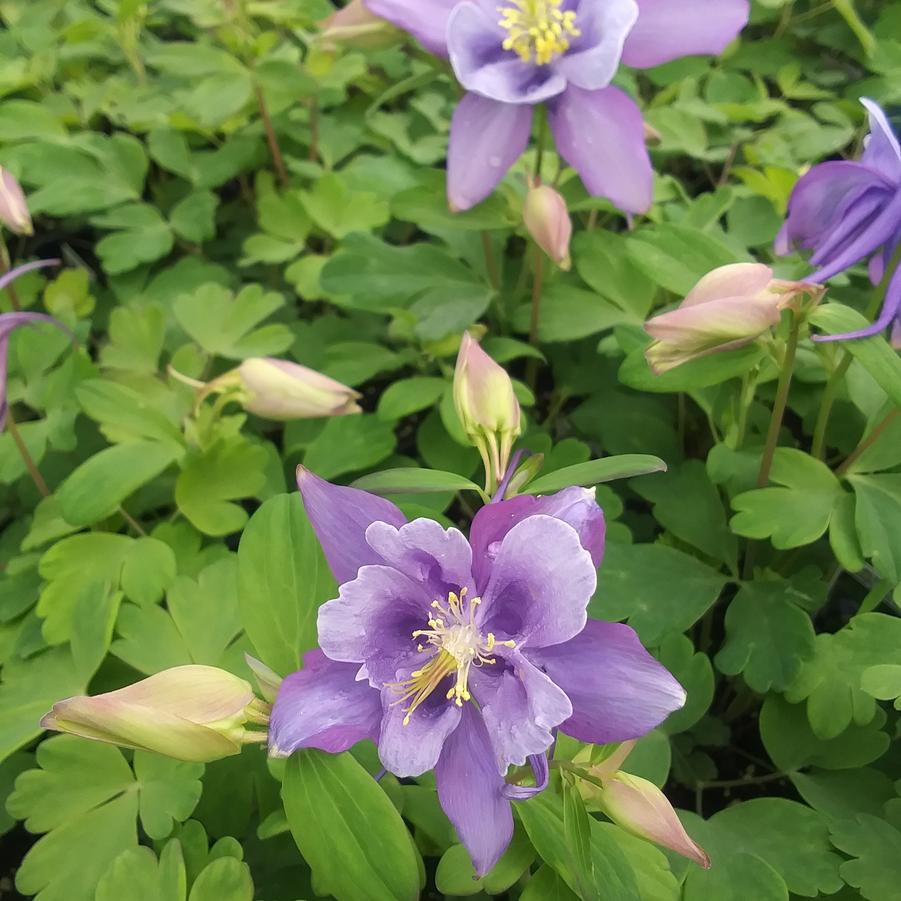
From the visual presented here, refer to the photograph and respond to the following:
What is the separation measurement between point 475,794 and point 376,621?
0.14 meters

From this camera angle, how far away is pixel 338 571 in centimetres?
58

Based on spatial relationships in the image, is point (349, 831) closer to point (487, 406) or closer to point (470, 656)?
point (470, 656)

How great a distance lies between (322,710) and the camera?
1.75 feet

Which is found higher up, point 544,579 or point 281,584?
point 544,579

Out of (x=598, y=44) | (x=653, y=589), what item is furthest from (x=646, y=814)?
(x=598, y=44)

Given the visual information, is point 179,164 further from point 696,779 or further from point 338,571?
point 696,779

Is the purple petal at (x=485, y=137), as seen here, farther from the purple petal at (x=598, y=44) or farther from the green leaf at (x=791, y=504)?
the green leaf at (x=791, y=504)

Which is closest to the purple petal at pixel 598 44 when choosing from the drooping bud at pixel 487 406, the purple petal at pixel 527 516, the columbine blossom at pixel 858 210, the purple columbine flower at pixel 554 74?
the purple columbine flower at pixel 554 74

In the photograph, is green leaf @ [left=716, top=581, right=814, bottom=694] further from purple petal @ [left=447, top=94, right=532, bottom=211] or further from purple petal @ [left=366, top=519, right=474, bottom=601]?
purple petal @ [left=447, top=94, right=532, bottom=211]

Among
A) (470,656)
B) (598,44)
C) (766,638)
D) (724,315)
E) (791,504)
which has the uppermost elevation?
(598,44)

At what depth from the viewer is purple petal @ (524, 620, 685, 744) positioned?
1.68ft

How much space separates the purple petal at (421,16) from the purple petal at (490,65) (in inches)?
1.4

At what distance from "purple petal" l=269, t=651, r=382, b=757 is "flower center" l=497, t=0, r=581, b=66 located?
0.74 metres

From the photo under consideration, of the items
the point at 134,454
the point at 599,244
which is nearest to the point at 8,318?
the point at 134,454
